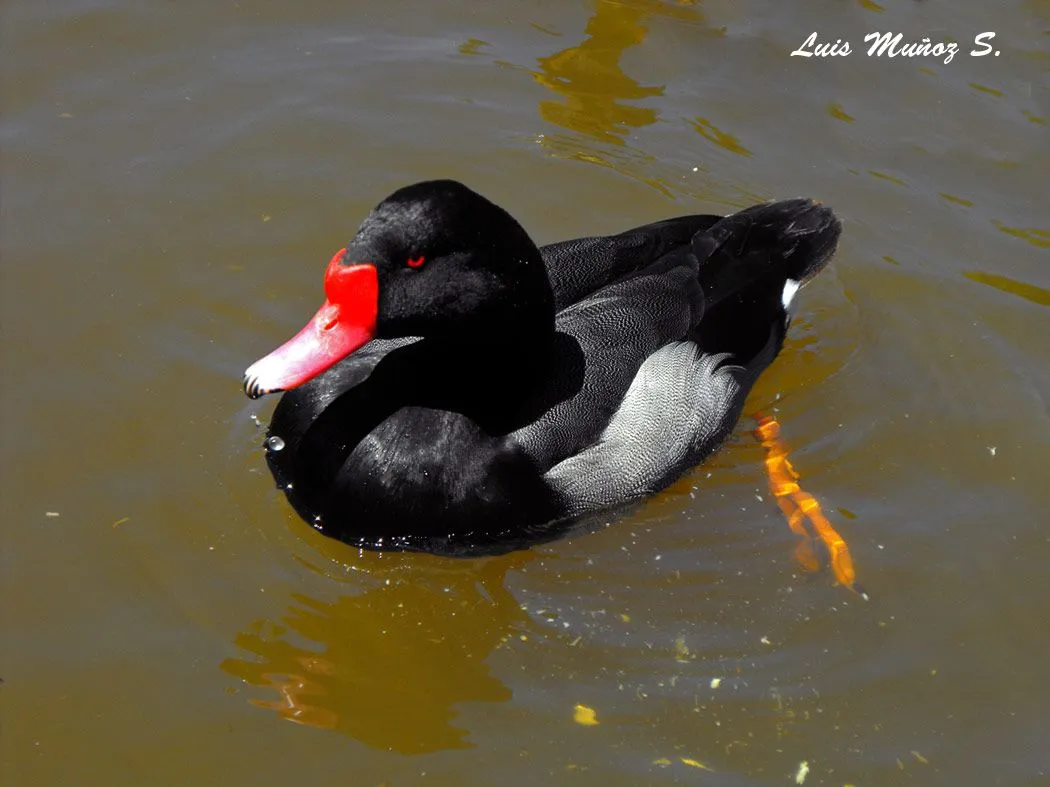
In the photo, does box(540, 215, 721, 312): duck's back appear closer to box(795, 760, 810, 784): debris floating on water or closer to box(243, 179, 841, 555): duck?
box(243, 179, 841, 555): duck

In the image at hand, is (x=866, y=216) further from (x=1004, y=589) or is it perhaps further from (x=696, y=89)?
(x=1004, y=589)

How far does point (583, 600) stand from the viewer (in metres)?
5.54

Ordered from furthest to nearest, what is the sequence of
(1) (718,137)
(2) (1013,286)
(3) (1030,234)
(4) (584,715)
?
(1) (718,137)
(3) (1030,234)
(2) (1013,286)
(4) (584,715)

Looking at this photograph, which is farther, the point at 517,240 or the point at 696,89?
the point at 696,89

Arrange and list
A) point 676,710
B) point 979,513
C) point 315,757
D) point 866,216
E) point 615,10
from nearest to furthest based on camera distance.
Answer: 1. point 315,757
2. point 676,710
3. point 979,513
4. point 866,216
5. point 615,10

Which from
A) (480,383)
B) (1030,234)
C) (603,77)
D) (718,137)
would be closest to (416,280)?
(480,383)

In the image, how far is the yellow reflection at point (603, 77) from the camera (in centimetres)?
809

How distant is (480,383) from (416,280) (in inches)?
22.1

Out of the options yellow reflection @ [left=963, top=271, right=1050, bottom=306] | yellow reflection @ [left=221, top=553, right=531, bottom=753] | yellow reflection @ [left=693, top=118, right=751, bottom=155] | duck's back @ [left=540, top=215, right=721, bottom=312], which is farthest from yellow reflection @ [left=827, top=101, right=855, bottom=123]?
yellow reflection @ [left=221, top=553, right=531, bottom=753]

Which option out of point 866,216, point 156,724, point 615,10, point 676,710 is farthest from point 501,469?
point 615,10

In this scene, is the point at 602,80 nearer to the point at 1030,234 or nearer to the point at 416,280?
the point at 1030,234

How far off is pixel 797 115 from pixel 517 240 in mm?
3539

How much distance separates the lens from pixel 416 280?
5137mm

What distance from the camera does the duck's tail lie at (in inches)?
247
